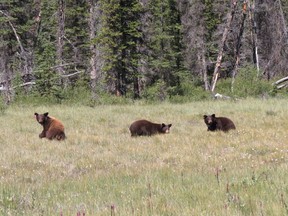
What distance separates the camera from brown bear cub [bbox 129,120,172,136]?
1291 cm

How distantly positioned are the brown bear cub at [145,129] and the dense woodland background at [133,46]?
11562mm

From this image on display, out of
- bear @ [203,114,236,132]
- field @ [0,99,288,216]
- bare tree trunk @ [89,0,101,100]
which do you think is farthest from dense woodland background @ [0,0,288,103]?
bear @ [203,114,236,132]

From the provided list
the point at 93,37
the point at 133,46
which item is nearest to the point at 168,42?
the point at 133,46

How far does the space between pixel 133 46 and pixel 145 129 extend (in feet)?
51.5

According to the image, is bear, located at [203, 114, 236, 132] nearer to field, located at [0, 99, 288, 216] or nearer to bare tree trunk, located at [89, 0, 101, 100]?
field, located at [0, 99, 288, 216]

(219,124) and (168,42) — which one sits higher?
(168,42)

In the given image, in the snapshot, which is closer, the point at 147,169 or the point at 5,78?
the point at 147,169

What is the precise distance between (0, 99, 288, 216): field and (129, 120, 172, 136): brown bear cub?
32 cm

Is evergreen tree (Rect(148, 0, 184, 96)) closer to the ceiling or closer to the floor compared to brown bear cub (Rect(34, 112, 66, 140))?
closer to the ceiling

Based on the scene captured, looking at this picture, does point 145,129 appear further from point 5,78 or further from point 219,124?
point 5,78

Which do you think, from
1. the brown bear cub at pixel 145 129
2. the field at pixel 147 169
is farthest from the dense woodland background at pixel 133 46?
the brown bear cub at pixel 145 129

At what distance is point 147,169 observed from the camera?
7.79 metres

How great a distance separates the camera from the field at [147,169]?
4.90 metres

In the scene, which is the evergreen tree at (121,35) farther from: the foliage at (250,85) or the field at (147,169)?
the field at (147,169)
